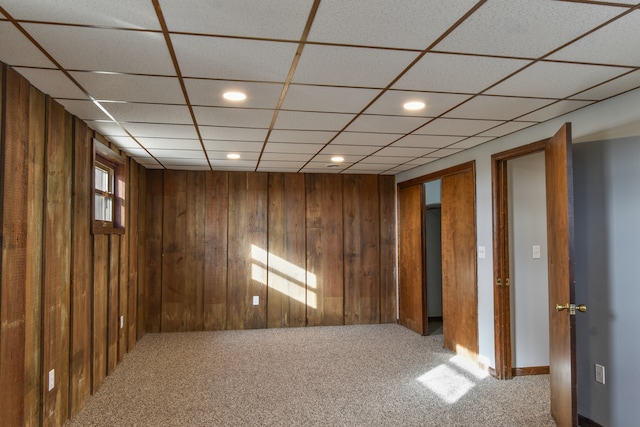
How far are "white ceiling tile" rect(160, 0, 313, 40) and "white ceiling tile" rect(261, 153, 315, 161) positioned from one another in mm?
2990

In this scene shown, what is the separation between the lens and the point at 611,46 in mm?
1985

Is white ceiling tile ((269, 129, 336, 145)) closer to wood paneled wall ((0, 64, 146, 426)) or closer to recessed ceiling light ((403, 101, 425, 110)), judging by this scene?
recessed ceiling light ((403, 101, 425, 110))

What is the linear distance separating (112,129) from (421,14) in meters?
2.87

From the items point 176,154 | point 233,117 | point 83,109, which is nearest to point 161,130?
point 83,109

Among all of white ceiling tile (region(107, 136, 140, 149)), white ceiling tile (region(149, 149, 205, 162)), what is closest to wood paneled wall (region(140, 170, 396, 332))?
white ceiling tile (region(149, 149, 205, 162))

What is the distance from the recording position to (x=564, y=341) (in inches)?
106

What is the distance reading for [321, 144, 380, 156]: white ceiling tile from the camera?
4371 millimetres

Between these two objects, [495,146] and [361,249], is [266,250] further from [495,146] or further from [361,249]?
[495,146]

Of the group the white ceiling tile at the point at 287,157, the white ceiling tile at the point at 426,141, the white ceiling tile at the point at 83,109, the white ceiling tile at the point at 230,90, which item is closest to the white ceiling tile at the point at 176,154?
the white ceiling tile at the point at 287,157

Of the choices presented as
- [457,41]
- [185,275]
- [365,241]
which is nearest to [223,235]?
[185,275]

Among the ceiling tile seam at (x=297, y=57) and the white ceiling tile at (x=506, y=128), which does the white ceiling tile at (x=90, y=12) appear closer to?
the ceiling tile seam at (x=297, y=57)

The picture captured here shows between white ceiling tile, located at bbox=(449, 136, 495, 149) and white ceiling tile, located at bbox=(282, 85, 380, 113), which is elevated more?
white ceiling tile, located at bbox=(282, 85, 380, 113)

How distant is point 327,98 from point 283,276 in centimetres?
393

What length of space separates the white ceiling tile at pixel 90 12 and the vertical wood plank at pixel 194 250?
445 cm
